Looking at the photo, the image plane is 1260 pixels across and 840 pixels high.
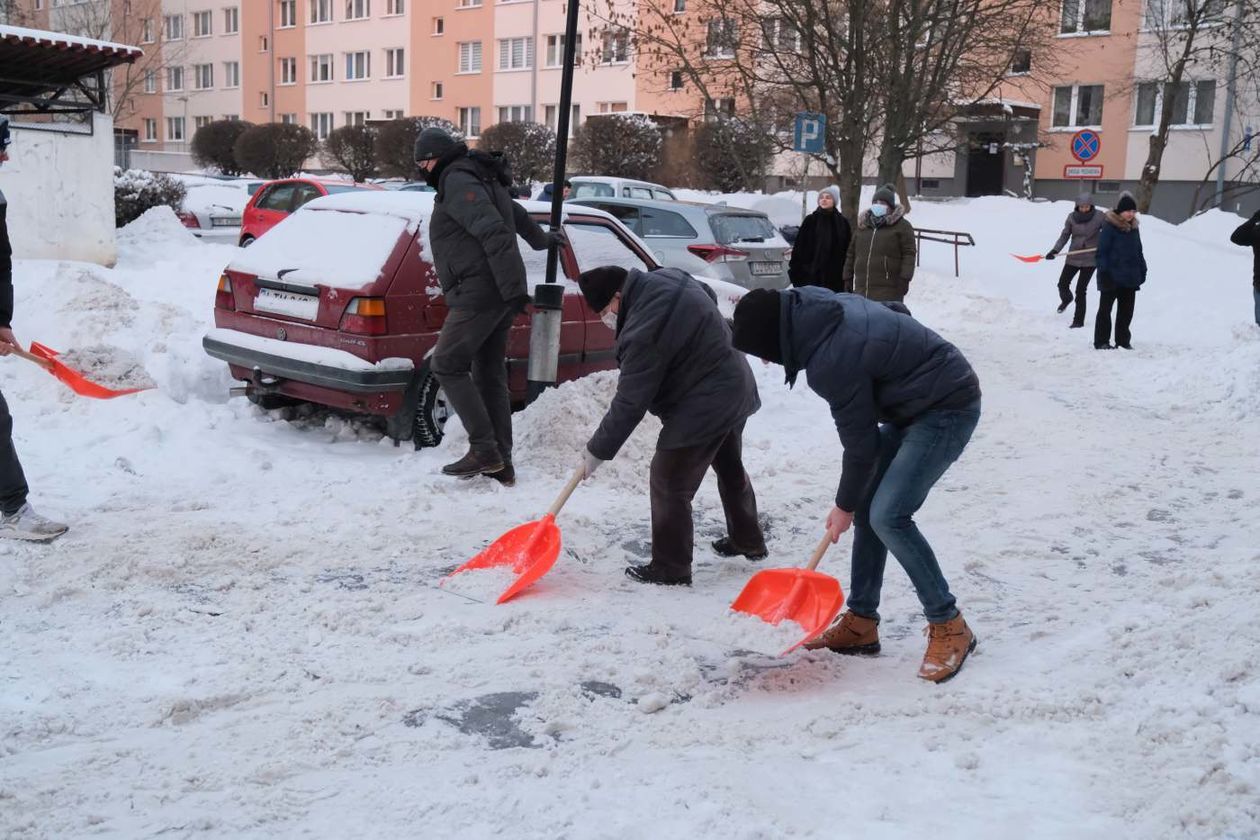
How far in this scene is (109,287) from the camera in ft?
34.9

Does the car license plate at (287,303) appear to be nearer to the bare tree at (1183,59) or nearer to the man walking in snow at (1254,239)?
the man walking in snow at (1254,239)

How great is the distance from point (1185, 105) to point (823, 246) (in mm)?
31466

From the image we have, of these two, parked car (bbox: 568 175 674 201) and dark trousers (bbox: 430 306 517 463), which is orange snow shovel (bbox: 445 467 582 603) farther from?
parked car (bbox: 568 175 674 201)

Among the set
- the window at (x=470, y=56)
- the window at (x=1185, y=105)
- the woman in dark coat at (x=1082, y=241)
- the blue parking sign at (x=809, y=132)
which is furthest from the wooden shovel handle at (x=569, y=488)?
the window at (x=470, y=56)

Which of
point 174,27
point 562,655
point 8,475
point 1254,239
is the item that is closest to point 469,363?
point 8,475

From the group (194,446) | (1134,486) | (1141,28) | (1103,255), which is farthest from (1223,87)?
(194,446)

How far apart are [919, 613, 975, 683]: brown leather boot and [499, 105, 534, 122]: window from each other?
48.9 metres

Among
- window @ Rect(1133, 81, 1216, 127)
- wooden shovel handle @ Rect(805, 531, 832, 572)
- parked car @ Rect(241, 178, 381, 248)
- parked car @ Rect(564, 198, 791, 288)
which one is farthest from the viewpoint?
window @ Rect(1133, 81, 1216, 127)

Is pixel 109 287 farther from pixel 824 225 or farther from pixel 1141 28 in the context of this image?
pixel 1141 28

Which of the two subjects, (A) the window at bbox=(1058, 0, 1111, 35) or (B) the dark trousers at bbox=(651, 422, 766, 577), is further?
(A) the window at bbox=(1058, 0, 1111, 35)

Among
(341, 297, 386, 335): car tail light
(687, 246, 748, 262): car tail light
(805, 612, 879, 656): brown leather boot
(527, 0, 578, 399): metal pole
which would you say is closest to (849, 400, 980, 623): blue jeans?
(805, 612, 879, 656): brown leather boot

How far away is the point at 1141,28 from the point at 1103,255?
2870 centimetres

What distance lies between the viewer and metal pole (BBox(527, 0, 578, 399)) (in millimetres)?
7871

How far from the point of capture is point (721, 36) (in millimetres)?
22156
